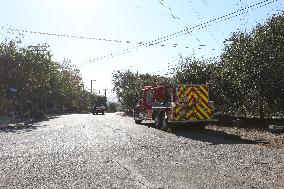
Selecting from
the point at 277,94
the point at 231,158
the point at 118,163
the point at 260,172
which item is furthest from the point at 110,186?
the point at 277,94

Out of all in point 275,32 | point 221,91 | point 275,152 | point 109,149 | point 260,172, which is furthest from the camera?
point 221,91

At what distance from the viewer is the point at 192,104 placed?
17406mm

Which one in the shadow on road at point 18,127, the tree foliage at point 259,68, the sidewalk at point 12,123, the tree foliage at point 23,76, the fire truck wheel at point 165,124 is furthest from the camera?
the tree foliage at point 23,76

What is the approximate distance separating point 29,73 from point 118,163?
130 ft

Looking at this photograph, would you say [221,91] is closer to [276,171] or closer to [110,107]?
[276,171]

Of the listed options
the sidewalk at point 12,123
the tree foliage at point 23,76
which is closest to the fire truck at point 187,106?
the sidewalk at point 12,123

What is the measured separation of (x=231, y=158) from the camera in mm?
9172

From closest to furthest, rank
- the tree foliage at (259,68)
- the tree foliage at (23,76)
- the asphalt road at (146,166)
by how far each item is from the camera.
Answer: the asphalt road at (146,166) < the tree foliage at (259,68) < the tree foliage at (23,76)

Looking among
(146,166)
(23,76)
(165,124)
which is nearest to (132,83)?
(23,76)

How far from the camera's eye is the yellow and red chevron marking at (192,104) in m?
17.1

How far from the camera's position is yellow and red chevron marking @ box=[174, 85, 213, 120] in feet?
56.2

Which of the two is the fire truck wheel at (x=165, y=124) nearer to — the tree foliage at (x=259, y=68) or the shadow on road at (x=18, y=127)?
the tree foliage at (x=259, y=68)

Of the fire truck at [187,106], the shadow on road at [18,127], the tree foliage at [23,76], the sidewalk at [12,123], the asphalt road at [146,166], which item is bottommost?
the asphalt road at [146,166]

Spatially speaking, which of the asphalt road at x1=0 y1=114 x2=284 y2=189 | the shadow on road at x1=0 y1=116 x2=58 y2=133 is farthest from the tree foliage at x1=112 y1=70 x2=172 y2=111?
the asphalt road at x1=0 y1=114 x2=284 y2=189
